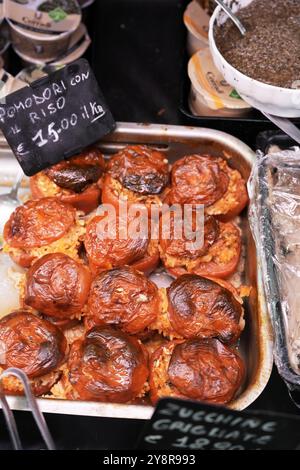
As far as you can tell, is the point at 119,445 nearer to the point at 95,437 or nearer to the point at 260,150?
the point at 95,437

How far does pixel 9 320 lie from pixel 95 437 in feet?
1.79

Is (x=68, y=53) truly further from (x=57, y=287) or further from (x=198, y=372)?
(x=198, y=372)

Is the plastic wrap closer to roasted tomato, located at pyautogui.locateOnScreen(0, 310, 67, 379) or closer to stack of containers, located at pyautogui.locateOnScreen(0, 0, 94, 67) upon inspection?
roasted tomato, located at pyautogui.locateOnScreen(0, 310, 67, 379)

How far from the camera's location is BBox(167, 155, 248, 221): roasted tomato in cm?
266

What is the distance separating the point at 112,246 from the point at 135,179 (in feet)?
1.16

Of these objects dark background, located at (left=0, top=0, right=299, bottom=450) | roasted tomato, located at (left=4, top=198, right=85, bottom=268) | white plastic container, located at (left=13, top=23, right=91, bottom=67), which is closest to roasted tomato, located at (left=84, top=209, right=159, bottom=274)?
Answer: roasted tomato, located at (left=4, top=198, right=85, bottom=268)

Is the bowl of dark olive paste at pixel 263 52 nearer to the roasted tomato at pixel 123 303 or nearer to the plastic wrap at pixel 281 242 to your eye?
the plastic wrap at pixel 281 242

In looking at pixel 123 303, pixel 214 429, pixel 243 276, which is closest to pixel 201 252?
pixel 243 276

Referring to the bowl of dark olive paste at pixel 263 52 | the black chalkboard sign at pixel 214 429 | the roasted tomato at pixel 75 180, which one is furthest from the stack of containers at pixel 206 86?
the black chalkboard sign at pixel 214 429

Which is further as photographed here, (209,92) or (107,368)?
(209,92)

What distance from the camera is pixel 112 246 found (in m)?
2.52

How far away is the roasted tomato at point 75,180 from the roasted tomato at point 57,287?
403 millimetres
